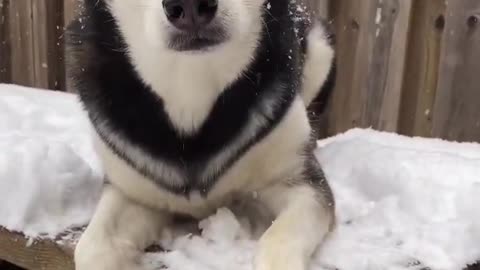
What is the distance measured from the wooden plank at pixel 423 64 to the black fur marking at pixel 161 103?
105 centimetres

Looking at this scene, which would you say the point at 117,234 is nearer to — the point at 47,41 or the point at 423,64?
the point at 423,64

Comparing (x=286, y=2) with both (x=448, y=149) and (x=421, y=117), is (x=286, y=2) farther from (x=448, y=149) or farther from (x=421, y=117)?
(x=421, y=117)

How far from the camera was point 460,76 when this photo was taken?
2311mm

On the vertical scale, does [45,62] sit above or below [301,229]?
below

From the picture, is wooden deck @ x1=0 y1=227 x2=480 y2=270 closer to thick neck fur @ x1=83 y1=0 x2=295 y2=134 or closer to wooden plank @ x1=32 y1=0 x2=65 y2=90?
thick neck fur @ x1=83 y1=0 x2=295 y2=134

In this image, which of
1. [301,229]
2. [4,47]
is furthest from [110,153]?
[4,47]

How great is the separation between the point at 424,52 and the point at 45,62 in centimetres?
176

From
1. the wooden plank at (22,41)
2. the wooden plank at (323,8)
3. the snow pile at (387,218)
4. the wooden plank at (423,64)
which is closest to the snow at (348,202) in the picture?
the snow pile at (387,218)

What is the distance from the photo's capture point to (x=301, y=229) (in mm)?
1311

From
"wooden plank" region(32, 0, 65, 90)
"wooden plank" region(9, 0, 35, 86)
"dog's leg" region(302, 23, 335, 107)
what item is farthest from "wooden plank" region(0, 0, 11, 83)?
"dog's leg" region(302, 23, 335, 107)

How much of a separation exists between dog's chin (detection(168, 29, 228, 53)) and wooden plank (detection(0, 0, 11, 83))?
2.37 metres

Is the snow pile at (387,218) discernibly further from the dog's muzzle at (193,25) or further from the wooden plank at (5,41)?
the wooden plank at (5,41)

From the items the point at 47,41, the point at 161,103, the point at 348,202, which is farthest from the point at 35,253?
the point at 47,41

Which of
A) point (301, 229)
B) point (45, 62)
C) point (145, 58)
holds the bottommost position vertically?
point (45, 62)
